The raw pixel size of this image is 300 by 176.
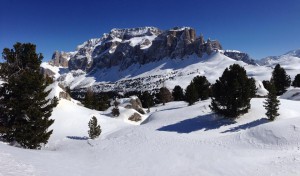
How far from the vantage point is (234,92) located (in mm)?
39250

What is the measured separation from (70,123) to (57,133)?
192 inches

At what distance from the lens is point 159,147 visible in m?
30.9

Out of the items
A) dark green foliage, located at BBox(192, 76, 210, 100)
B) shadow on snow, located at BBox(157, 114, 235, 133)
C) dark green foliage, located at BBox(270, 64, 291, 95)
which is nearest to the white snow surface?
shadow on snow, located at BBox(157, 114, 235, 133)

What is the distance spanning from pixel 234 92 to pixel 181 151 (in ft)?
51.4

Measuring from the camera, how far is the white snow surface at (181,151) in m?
20.7

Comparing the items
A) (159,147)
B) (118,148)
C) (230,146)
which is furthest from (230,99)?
(118,148)

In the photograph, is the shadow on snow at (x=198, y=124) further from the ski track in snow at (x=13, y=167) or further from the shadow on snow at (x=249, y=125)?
the ski track in snow at (x=13, y=167)

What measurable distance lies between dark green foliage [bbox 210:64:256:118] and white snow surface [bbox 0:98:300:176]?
63.8 inches

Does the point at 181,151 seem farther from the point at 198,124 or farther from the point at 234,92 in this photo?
the point at 234,92

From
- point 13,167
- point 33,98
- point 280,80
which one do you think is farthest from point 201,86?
point 13,167

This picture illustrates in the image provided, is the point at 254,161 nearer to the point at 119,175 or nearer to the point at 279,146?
the point at 279,146

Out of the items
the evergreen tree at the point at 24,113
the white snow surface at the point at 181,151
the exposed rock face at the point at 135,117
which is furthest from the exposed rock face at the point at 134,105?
the evergreen tree at the point at 24,113

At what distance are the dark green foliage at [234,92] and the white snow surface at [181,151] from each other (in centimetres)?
162

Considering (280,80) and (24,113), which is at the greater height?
(280,80)
